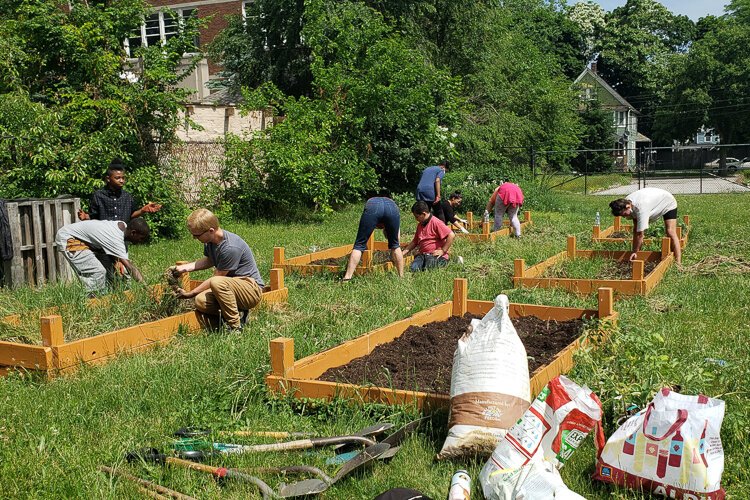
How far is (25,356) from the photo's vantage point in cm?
579

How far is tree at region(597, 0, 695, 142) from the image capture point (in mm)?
75500

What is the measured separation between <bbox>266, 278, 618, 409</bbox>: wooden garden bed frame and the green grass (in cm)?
10

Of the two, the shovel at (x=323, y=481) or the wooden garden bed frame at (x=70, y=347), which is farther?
the wooden garden bed frame at (x=70, y=347)

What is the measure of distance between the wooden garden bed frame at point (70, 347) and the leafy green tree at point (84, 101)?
6878mm

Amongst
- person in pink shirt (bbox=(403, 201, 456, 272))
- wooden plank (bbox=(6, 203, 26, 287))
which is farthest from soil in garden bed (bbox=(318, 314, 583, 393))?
wooden plank (bbox=(6, 203, 26, 287))

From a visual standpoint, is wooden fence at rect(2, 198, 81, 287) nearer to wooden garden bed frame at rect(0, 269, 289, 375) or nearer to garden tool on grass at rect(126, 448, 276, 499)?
wooden garden bed frame at rect(0, 269, 289, 375)

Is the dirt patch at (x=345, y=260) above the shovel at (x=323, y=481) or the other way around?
the other way around

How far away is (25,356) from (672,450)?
4.71 metres

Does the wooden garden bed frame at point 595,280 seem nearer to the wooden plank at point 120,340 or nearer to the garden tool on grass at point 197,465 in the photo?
the wooden plank at point 120,340

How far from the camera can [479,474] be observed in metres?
3.75

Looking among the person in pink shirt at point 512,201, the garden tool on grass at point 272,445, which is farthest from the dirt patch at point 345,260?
the garden tool on grass at point 272,445

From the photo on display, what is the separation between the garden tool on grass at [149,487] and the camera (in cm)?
361

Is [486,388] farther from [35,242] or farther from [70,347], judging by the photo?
[35,242]

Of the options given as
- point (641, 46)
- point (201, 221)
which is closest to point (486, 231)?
point (201, 221)
